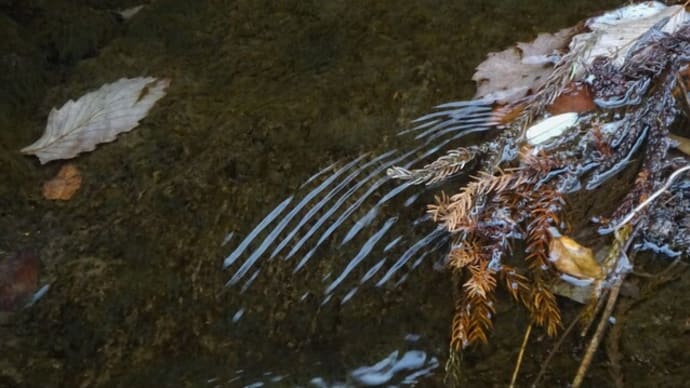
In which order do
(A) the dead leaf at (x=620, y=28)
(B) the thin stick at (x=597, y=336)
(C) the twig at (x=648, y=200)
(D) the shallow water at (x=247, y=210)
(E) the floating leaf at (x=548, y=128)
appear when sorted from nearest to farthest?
(B) the thin stick at (x=597, y=336)
(D) the shallow water at (x=247, y=210)
(C) the twig at (x=648, y=200)
(E) the floating leaf at (x=548, y=128)
(A) the dead leaf at (x=620, y=28)

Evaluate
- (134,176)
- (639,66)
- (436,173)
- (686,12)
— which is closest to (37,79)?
(134,176)

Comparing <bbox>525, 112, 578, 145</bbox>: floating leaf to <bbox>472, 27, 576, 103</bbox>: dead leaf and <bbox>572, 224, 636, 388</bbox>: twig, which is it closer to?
<bbox>472, 27, 576, 103</bbox>: dead leaf

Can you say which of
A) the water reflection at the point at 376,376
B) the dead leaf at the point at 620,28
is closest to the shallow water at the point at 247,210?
the water reflection at the point at 376,376

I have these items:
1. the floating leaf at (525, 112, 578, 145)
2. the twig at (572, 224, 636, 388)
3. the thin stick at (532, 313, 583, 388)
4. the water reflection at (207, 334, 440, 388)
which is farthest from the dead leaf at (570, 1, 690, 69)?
the water reflection at (207, 334, 440, 388)

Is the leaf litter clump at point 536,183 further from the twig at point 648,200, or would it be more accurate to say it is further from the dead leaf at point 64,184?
the dead leaf at point 64,184

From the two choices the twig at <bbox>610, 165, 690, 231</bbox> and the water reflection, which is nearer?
the water reflection

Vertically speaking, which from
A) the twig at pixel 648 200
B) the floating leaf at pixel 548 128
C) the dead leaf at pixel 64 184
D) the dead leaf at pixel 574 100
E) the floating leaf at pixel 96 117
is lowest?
the twig at pixel 648 200

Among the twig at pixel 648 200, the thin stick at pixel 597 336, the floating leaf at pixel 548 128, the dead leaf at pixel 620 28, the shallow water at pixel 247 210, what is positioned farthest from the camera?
the dead leaf at pixel 620 28
